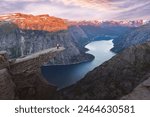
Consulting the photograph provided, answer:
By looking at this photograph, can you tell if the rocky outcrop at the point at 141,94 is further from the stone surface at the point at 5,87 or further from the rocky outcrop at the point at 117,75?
the rocky outcrop at the point at 117,75

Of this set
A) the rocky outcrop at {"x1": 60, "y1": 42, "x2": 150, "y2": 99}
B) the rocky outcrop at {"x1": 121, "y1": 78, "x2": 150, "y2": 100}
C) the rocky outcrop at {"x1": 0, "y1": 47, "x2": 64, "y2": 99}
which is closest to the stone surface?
the rocky outcrop at {"x1": 0, "y1": 47, "x2": 64, "y2": 99}

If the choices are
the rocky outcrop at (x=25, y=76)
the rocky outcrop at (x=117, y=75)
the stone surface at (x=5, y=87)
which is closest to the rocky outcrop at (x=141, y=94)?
the stone surface at (x=5, y=87)

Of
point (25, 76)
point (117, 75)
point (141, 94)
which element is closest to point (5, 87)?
point (25, 76)

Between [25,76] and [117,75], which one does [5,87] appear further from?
[117,75]

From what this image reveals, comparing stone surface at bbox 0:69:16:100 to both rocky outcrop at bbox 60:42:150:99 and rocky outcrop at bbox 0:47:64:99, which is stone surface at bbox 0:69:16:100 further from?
rocky outcrop at bbox 60:42:150:99

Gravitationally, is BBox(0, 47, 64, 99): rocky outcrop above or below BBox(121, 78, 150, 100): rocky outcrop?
below

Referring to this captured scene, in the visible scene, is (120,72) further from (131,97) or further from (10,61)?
(131,97)
